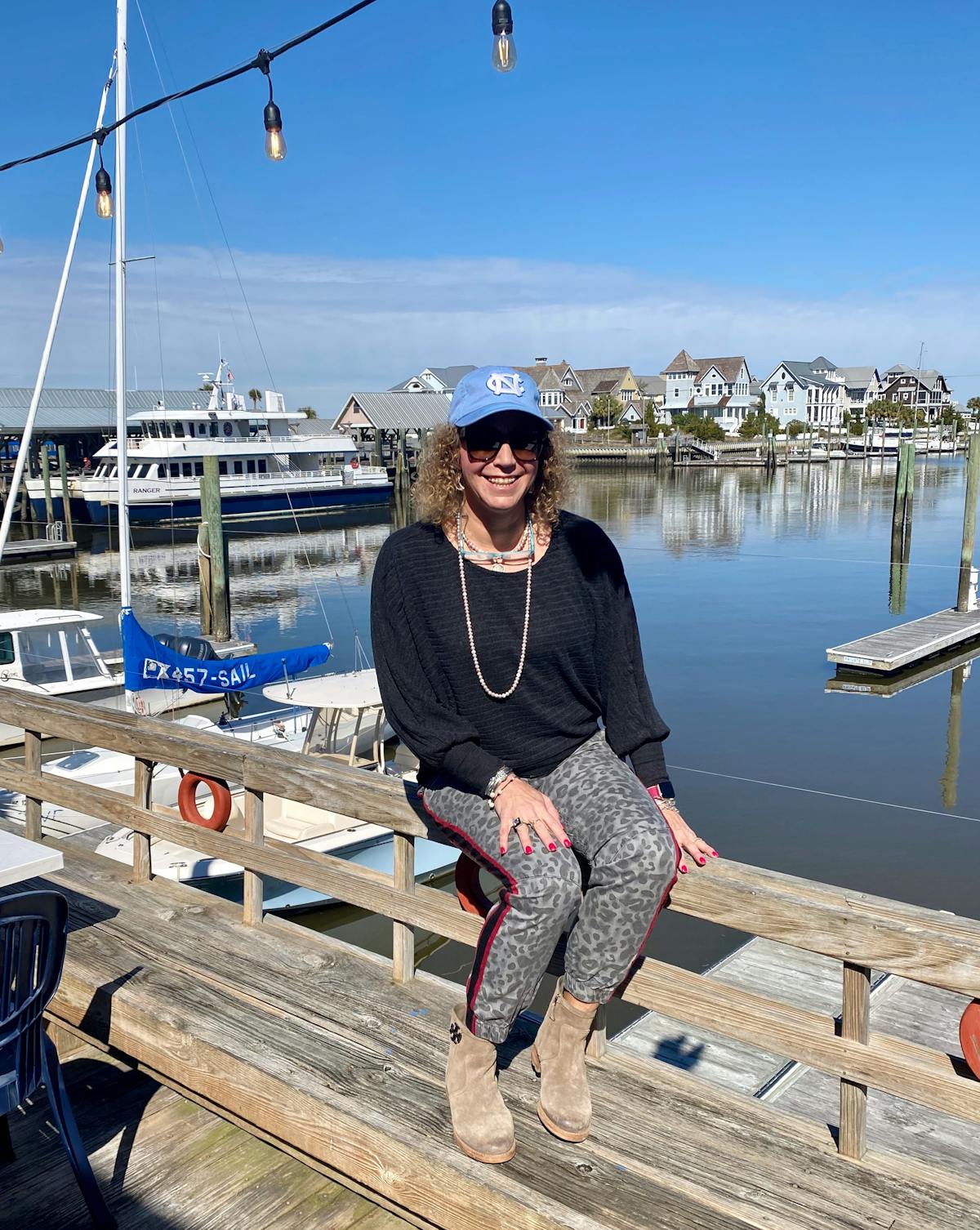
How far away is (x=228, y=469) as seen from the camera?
44.6m

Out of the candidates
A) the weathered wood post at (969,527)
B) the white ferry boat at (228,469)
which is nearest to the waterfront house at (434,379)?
the white ferry boat at (228,469)

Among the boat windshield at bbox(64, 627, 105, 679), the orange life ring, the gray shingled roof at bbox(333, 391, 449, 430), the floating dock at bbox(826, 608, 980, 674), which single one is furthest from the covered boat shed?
the orange life ring

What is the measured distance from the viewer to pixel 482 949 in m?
2.36

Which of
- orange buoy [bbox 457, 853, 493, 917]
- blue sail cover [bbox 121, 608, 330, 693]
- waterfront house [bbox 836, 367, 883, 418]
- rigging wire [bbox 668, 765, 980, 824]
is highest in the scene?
waterfront house [bbox 836, 367, 883, 418]

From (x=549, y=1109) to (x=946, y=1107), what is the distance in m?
0.91

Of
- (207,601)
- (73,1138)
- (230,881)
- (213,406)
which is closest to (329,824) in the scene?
(230,881)

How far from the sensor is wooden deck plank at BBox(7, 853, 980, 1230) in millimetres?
2295

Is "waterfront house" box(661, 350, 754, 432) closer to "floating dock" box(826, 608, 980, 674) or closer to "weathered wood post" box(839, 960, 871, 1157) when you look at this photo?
"floating dock" box(826, 608, 980, 674)

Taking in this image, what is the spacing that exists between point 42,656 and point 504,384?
13.6 meters

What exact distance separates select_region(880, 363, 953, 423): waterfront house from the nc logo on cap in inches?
5310

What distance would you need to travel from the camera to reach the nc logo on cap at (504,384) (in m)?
2.60

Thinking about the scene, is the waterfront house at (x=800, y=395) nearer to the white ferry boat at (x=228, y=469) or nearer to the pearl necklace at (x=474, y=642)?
the white ferry boat at (x=228, y=469)

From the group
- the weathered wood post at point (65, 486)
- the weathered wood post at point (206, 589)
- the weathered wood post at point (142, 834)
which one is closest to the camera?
the weathered wood post at point (142, 834)

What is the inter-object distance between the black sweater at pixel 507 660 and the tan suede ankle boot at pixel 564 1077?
61cm
